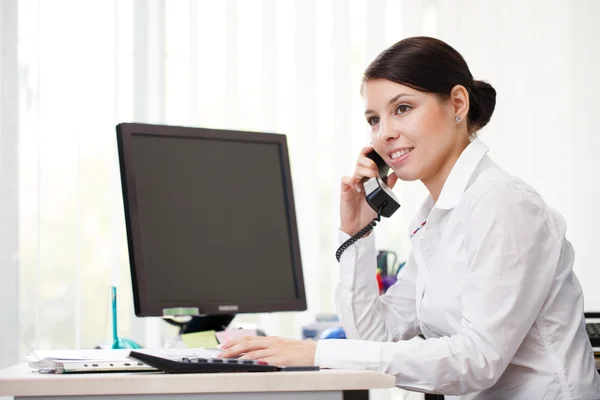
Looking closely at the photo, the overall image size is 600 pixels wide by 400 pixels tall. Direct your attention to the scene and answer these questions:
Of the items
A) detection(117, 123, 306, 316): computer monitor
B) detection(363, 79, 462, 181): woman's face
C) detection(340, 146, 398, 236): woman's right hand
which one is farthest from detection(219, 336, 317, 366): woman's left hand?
detection(340, 146, 398, 236): woman's right hand

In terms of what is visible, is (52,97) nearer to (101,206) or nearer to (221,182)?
(101,206)

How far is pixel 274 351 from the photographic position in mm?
1232

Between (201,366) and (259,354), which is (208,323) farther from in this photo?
(201,366)

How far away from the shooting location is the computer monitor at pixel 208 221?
5.43 ft

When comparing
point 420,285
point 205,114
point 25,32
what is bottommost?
point 420,285

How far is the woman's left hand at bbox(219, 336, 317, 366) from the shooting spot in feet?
4.00

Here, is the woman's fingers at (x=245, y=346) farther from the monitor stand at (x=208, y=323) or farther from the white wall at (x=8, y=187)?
the white wall at (x=8, y=187)

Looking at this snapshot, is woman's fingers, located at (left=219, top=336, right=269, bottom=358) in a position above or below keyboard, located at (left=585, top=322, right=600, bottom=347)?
above

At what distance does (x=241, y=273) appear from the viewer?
5.78 ft

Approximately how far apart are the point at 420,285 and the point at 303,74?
1.48 meters

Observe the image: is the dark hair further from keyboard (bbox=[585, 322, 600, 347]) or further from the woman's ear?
keyboard (bbox=[585, 322, 600, 347])

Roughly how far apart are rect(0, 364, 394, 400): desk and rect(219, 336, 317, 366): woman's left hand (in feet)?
0.66

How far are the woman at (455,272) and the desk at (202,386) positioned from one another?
21cm

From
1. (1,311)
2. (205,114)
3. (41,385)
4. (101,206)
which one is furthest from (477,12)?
(41,385)
